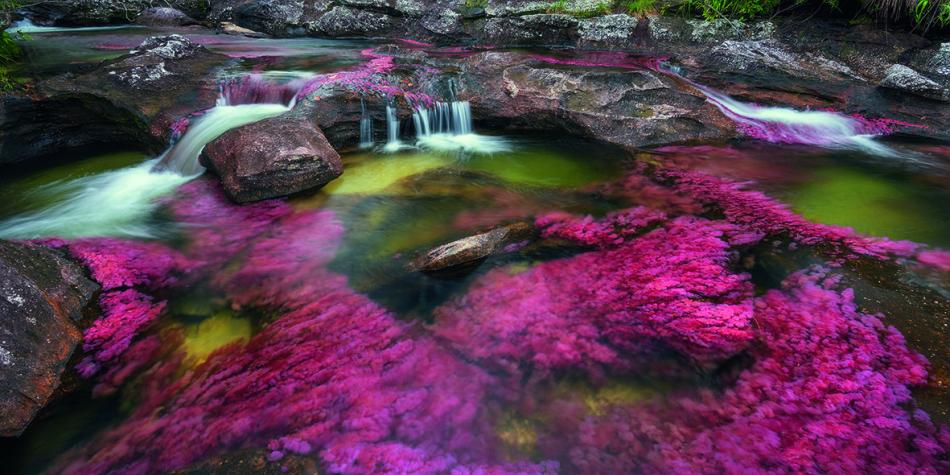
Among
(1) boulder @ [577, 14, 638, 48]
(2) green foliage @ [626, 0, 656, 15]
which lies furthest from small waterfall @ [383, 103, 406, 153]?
(2) green foliage @ [626, 0, 656, 15]

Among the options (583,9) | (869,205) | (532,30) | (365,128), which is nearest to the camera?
A: (869,205)

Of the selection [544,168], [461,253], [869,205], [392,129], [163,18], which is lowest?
[869,205]

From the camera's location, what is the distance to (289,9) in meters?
13.7

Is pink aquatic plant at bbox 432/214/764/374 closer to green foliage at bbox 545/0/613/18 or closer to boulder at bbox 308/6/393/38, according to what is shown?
green foliage at bbox 545/0/613/18

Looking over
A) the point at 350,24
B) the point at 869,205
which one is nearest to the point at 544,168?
the point at 869,205

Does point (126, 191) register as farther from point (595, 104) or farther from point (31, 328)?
point (595, 104)

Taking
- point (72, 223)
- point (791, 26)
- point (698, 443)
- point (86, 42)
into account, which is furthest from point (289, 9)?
point (698, 443)

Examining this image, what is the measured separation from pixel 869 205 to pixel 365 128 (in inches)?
299

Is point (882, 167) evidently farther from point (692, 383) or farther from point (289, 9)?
point (289, 9)

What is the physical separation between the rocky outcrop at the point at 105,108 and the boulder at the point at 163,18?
24.3 ft

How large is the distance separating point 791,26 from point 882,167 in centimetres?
463

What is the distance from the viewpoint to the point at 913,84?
26.4 ft

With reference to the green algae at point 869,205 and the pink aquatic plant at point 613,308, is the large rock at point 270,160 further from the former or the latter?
the green algae at point 869,205

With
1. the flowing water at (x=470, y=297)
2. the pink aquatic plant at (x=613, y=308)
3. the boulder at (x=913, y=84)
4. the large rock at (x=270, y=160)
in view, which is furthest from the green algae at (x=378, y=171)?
the boulder at (x=913, y=84)
